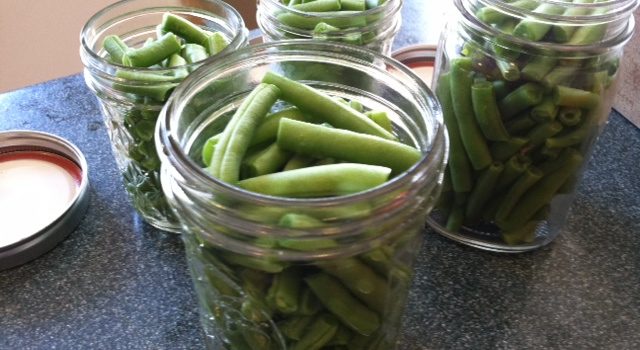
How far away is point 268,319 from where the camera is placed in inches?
19.3

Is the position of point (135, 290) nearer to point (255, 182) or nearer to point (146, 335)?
point (146, 335)

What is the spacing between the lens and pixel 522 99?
0.62 metres

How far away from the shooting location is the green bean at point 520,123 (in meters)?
0.63

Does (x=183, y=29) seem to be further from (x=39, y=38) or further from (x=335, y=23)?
(x=39, y=38)

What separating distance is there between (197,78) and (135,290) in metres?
0.26

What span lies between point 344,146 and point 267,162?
0.20ft

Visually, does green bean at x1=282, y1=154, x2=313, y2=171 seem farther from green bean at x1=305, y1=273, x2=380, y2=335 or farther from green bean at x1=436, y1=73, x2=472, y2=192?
green bean at x1=436, y1=73, x2=472, y2=192

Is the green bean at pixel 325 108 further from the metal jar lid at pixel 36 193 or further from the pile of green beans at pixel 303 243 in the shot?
the metal jar lid at pixel 36 193

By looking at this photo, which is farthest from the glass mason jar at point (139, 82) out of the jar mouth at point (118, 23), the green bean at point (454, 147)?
the green bean at point (454, 147)

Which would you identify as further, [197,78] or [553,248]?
[553,248]

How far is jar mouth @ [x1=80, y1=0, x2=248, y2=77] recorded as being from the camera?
25.6 inches

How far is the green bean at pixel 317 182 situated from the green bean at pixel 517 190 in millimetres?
241

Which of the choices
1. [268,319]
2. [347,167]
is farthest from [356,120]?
[268,319]

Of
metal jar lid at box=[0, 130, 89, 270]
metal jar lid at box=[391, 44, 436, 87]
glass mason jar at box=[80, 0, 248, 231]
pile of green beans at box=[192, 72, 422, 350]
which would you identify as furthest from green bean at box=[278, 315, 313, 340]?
metal jar lid at box=[391, 44, 436, 87]
